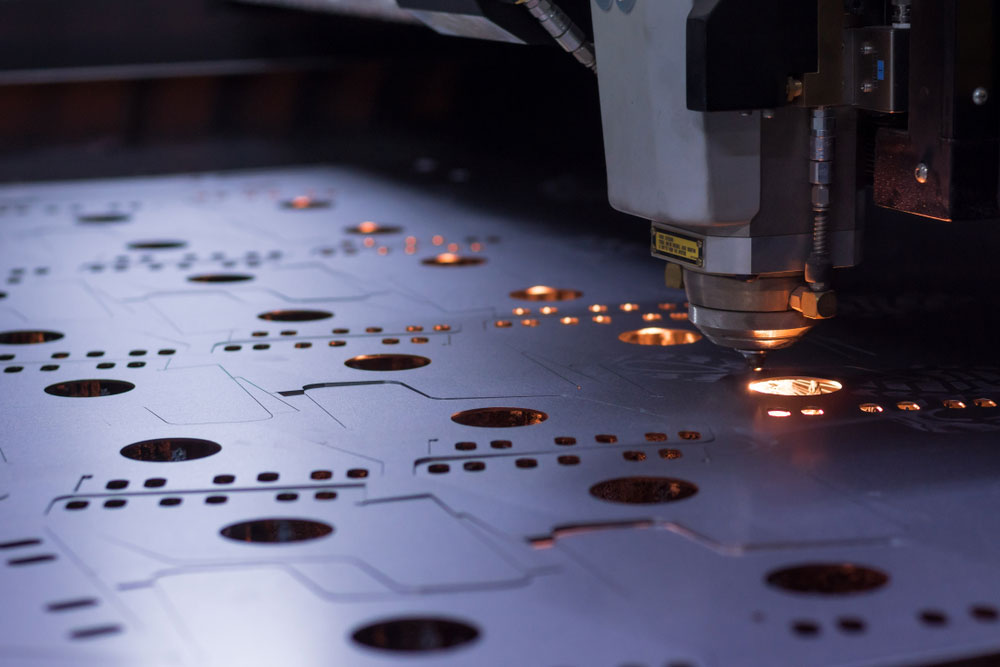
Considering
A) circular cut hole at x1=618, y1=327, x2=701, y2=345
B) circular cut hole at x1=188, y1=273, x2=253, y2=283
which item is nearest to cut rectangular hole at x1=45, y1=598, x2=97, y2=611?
Answer: circular cut hole at x1=618, y1=327, x2=701, y2=345

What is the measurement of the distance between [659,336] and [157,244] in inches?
56.9

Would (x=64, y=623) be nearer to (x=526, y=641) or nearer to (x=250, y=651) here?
(x=250, y=651)

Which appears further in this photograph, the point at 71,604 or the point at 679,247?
the point at 679,247

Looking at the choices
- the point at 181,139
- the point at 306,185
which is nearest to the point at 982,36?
the point at 306,185

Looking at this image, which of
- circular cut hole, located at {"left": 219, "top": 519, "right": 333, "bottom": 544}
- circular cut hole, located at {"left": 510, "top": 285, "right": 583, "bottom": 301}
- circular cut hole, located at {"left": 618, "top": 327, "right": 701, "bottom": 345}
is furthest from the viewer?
circular cut hole, located at {"left": 510, "top": 285, "right": 583, "bottom": 301}

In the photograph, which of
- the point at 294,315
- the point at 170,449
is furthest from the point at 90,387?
the point at 294,315

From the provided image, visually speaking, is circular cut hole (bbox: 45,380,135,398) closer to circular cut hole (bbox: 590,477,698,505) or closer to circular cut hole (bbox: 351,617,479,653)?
circular cut hole (bbox: 590,477,698,505)

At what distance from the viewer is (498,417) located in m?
1.69

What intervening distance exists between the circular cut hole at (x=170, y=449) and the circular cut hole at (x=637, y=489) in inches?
18.4

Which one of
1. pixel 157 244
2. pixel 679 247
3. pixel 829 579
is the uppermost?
→ pixel 679 247

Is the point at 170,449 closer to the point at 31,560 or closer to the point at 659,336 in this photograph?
the point at 31,560

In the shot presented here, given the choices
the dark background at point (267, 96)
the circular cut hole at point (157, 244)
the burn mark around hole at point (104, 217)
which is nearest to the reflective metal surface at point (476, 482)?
the circular cut hole at point (157, 244)

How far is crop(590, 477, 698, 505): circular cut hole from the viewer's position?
4.60 feet

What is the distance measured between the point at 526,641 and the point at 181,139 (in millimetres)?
4053
